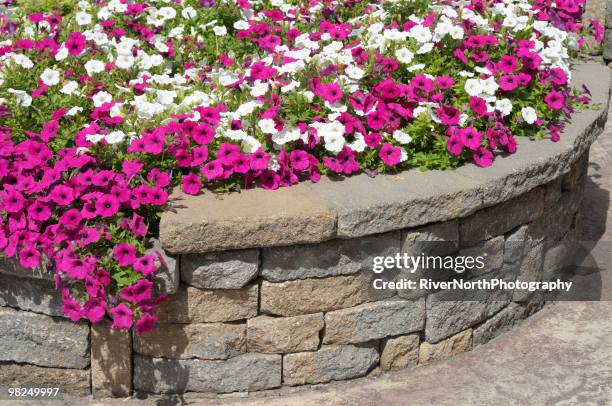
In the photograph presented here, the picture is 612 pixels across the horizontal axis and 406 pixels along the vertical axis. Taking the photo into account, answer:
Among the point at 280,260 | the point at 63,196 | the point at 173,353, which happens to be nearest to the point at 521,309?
the point at 280,260

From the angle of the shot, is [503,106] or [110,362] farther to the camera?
Answer: [503,106]

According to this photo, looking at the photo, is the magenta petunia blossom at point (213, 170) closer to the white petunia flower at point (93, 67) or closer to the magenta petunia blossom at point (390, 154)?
the magenta petunia blossom at point (390, 154)

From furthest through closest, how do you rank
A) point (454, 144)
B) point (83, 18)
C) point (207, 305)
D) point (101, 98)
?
point (83, 18)
point (101, 98)
point (454, 144)
point (207, 305)

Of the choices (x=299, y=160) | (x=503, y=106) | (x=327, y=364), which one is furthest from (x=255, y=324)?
(x=503, y=106)

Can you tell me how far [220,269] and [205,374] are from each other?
0.50 meters

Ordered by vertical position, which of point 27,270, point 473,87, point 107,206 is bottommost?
point 27,270

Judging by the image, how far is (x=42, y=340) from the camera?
12.9 ft

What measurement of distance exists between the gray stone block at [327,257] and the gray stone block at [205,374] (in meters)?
0.40

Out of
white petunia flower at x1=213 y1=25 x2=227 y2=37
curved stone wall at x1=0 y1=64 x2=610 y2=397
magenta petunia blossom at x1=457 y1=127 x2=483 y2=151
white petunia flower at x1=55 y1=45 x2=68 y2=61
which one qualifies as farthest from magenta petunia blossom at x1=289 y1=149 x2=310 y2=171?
white petunia flower at x1=213 y1=25 x2=227 y2=37

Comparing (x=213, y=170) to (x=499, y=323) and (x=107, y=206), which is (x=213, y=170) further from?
(x=499, y=323)

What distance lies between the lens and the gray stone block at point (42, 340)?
3.89 meters

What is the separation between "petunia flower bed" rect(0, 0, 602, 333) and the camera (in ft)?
12.2

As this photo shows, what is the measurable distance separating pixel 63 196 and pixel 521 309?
87.9 inches

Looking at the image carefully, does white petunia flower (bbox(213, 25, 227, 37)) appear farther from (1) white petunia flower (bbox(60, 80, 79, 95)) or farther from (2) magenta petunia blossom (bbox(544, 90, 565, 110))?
(2) magenta petunia blossom (bbox(544, 90, 565, 110))
